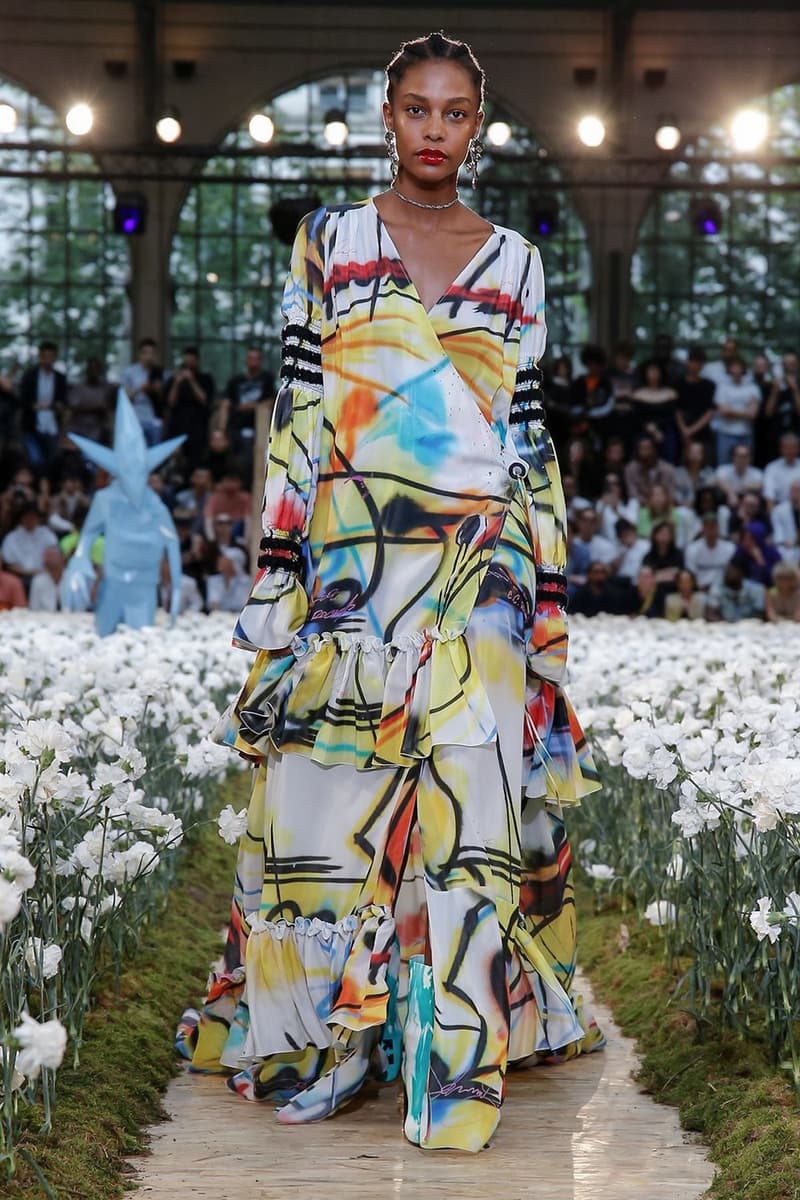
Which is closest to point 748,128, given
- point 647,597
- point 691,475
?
point 691,475

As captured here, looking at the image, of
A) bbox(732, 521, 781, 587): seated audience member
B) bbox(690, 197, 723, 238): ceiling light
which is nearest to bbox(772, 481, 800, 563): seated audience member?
bbox(732, 521, 781, 587): seated audience member

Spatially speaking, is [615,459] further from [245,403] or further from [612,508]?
[245,403]

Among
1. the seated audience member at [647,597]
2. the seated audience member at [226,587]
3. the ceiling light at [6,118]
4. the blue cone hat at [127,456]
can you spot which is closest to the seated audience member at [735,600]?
the seated audience member at [647,597]

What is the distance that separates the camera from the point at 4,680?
505 cm

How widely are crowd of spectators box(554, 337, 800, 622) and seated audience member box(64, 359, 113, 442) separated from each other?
4.82 meters

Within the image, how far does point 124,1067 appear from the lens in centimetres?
357

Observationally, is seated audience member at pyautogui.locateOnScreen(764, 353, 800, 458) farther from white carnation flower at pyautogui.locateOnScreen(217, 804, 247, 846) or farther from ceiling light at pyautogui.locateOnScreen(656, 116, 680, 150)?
white carnation flower at pyautogui.locateOnScreen(217, 804, 247, 846)

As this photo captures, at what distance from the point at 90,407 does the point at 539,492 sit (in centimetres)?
1646

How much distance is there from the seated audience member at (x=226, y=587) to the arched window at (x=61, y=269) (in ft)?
35.7

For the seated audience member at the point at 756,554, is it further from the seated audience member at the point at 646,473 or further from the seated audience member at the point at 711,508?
the seated audience member at the point at 646,473

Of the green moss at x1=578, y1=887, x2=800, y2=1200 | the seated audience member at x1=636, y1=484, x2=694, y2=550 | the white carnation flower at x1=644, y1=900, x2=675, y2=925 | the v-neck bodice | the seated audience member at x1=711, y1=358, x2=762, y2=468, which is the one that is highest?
the seated audience member at x1=711, y1=358, x2=762, y2=468

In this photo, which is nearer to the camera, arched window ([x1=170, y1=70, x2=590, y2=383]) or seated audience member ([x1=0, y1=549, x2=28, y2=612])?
seated audience member ([x1=0, y1=549, x2=28, y2=612])

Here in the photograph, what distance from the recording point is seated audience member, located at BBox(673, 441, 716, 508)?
17172 mm

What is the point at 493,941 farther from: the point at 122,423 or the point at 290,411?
the point at 122,423
